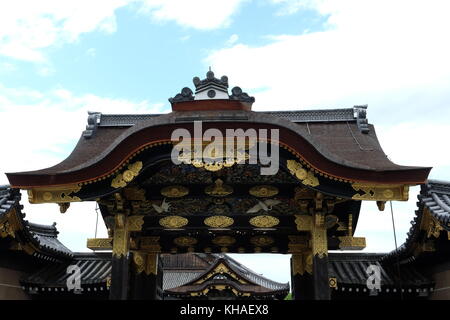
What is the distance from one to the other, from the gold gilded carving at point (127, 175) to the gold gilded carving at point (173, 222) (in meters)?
1.97

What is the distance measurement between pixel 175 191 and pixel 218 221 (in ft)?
4.31

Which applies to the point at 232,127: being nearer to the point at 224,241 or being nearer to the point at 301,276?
the point at 224,241

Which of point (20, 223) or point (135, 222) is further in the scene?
point (20, 223)

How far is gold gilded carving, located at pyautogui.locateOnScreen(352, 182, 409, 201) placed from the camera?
7.93 meters

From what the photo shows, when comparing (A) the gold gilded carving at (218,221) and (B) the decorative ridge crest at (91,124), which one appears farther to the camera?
(B) the decorative ridge crest at (91,124)

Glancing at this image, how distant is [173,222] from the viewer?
10094 millimetres

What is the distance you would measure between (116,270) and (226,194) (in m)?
2.83

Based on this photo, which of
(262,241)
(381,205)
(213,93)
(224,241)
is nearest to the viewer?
(381,205)

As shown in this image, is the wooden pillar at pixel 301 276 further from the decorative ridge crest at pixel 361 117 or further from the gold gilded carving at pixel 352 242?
the decorative ridge crest at pixel 361 117

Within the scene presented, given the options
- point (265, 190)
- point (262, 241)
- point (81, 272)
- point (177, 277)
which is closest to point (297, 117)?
point (265, 190)

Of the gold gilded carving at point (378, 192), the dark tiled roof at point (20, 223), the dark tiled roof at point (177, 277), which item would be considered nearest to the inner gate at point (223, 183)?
the gold gilded carving at point (378, 192)

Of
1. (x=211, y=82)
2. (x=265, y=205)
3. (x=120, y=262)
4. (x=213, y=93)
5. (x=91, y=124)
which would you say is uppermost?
(x=91, y=124)

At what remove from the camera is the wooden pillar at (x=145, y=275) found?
10969mm
